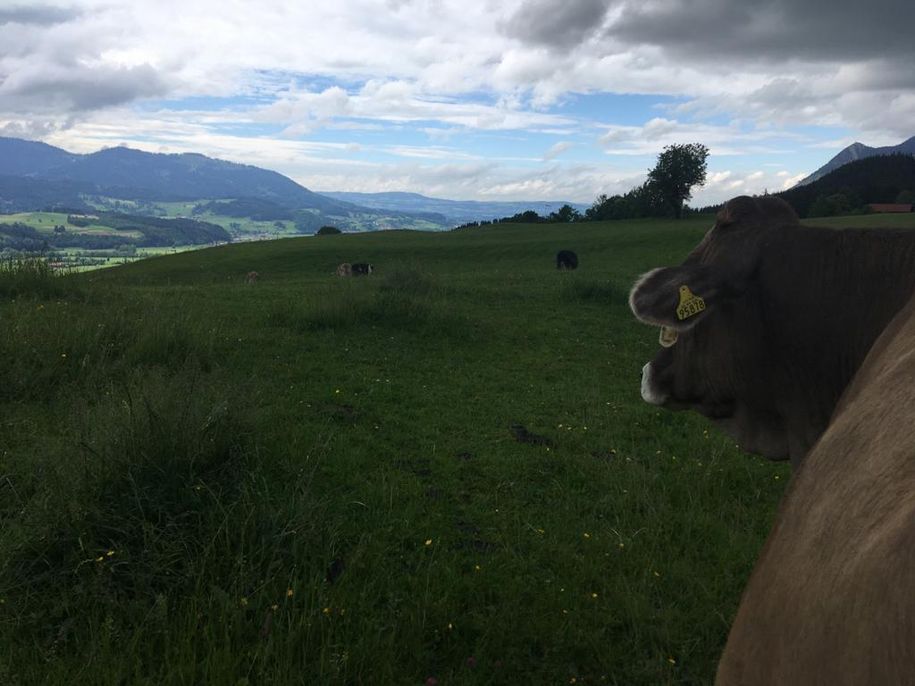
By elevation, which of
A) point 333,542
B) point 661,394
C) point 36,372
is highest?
point 661,394

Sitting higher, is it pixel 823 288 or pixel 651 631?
pixel 823 288

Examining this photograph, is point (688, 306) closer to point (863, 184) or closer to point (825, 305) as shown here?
point (825, 305)

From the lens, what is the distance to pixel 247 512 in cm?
408

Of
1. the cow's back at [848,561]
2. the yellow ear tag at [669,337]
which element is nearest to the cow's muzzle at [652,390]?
the yellow ear tag at [669,337]

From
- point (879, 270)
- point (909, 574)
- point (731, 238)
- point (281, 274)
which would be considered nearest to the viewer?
point (909, 574)

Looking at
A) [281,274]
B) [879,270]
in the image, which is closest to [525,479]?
[879,270]

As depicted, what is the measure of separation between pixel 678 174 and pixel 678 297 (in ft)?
230

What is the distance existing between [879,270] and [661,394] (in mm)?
1281

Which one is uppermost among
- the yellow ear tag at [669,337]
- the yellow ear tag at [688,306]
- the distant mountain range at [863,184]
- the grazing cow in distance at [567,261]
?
the distant mountain range at [863,184]

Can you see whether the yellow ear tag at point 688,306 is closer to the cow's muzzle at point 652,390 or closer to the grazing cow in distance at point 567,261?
the cow's muzzle at point 652,390

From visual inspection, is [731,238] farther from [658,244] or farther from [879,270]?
[658,244]

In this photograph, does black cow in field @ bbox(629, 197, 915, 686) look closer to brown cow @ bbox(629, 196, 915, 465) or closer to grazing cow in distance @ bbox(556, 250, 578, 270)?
brown cow @ bbox(629, 196, 915, 465)

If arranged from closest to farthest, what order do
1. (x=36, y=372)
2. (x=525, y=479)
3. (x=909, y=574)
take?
(x=909, y=574)
(x=525, y=479)
(x=36, y=372)

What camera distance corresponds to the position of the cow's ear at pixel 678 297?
A: 9.34 feet
